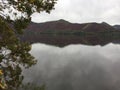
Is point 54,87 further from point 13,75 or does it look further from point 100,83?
point 13,75

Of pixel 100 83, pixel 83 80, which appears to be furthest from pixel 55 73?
pixel 100 83

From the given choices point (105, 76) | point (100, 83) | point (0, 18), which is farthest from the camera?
point (105, 76)

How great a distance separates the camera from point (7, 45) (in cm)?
1323

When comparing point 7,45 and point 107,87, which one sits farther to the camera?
point 107,87

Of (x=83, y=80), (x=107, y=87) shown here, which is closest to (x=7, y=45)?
(x=107, y=87)

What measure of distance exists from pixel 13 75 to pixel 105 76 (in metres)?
32.5

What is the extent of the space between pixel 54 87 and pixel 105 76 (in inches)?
500

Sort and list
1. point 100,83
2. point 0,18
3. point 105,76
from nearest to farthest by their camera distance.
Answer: point 0,18 < point 100,83 < point 105,76

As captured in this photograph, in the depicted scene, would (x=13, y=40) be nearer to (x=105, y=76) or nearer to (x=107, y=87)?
(x=107, y=87)

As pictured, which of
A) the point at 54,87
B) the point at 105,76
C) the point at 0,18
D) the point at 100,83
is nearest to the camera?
the point at 0,18

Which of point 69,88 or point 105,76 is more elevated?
point 105,76

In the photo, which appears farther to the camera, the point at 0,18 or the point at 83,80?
the point at 83,80

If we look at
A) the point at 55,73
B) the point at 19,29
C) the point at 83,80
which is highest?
the point at 55,73

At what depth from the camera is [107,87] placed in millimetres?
35938
